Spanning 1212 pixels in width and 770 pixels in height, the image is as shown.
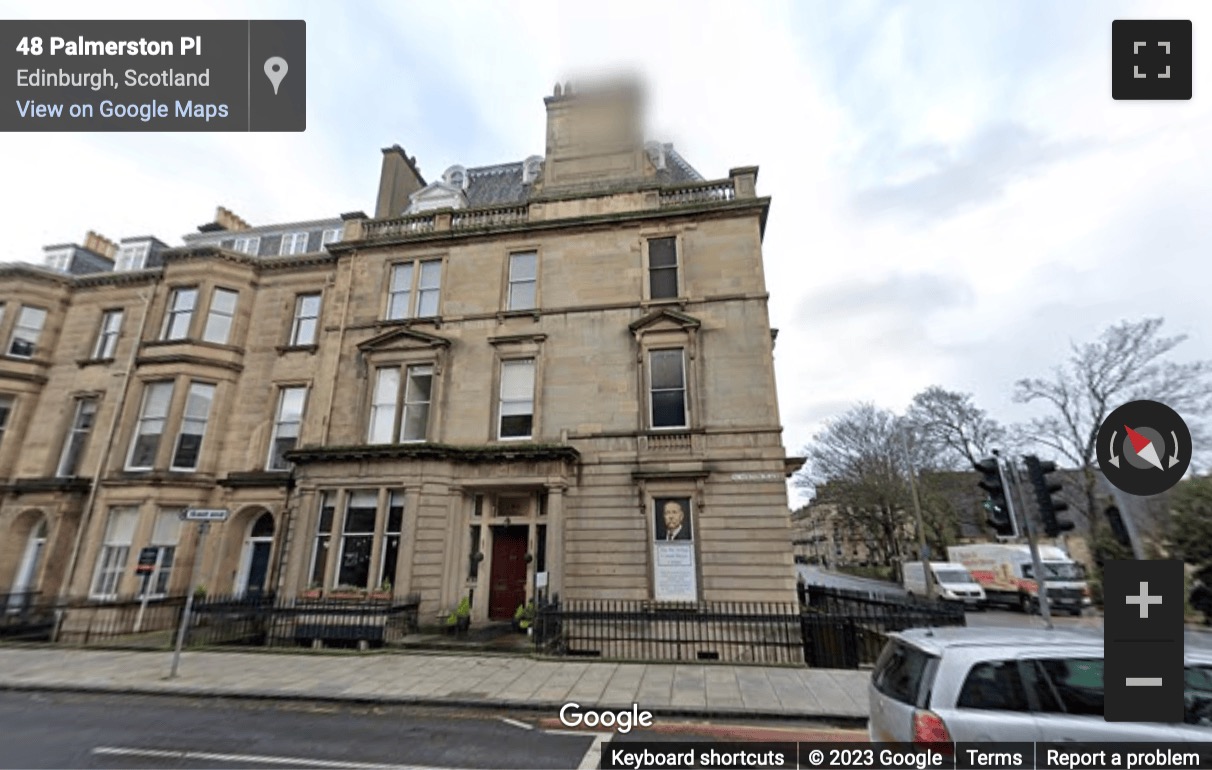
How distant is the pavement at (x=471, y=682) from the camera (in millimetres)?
7320

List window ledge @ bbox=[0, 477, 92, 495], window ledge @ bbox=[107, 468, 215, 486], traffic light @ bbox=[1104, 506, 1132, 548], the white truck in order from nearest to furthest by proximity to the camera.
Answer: traffic light @ bbox=[1104, 506, 1132, 548]
window ledge @ bbox=[107, 468, 215, 486]
window ledge @ bbox=[0, 477, 92, 495]
the white truck

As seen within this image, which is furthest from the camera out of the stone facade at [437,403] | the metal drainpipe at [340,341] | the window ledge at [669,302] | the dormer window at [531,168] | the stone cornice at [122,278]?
the dormer window at [531,168]

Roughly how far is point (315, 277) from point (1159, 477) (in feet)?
69.1

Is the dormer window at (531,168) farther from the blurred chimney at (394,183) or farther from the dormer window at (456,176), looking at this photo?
the blurred chimney at (394,183)

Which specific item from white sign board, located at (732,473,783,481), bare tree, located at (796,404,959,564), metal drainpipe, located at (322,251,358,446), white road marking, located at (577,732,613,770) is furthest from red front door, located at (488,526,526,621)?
bare tree, located at (796,404,959,564)

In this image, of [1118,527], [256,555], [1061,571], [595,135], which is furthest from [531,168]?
[1061,571]

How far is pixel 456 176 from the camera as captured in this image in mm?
21234

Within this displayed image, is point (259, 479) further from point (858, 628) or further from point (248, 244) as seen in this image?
point (858, 628)

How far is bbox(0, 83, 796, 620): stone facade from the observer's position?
12.5 meters

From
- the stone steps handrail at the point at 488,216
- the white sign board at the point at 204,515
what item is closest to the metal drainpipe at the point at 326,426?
the stone steps handrail at the point at 488,216

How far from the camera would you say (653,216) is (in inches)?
597

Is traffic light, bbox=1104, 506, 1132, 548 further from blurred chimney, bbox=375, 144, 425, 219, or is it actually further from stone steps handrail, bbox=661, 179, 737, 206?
blurred chimney, bbox=375, 144, 425, 219

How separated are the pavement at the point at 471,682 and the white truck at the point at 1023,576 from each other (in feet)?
65.0

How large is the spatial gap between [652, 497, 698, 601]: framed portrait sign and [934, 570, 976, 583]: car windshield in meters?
21.1
